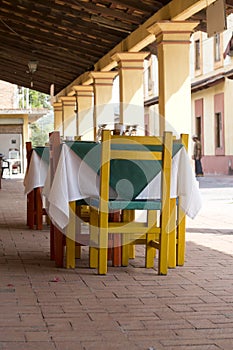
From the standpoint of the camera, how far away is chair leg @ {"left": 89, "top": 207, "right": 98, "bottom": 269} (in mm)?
4461

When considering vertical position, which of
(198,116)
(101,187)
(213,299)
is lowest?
(213,299)

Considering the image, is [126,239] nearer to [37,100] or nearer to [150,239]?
[150,239]

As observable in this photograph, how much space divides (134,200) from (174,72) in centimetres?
489

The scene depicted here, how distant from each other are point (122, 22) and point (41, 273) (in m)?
6.94

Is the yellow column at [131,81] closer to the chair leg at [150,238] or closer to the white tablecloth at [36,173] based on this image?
the white tablecloth at [36,173]

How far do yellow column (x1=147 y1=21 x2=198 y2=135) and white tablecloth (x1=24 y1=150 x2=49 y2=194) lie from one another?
2.76m

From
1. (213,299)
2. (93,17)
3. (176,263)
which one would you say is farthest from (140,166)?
(93,17)

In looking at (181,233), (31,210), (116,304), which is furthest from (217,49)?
(116,304)

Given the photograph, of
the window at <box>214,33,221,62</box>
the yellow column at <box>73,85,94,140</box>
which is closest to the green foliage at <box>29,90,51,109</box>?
the window at <box>214,33,221,62</box>

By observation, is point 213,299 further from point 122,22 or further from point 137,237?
point 122,22

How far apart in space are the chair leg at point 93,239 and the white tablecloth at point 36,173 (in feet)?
6.68

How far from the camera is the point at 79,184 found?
441cm

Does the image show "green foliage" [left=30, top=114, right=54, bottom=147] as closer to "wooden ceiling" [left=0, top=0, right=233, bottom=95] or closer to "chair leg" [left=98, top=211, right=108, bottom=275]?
"wooden ceiling" [left=0, top=0, right=233, bottom=95]

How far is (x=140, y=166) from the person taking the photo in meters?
4.38
